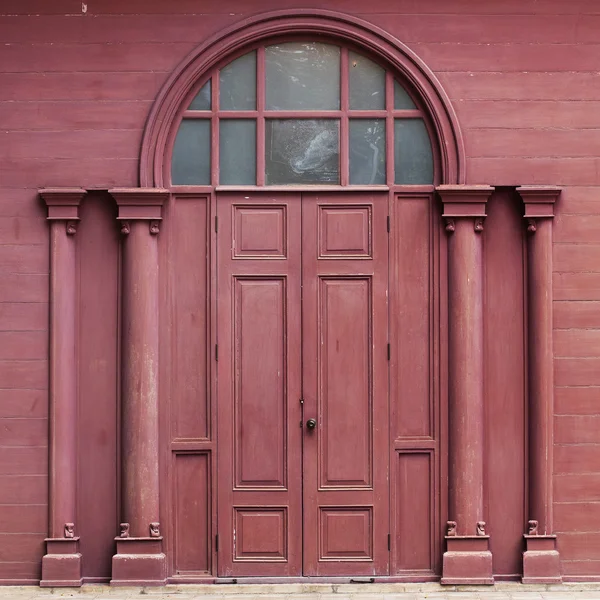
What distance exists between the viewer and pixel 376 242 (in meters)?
6.64

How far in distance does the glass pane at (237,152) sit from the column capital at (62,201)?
1032 millimetres

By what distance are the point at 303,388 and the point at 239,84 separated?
7.44ft

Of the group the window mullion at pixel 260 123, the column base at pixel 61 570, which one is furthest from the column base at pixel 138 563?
the window mullion at pixel 260 123

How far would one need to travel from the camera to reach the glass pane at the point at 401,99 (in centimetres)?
670

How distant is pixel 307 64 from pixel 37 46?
6.44 feet

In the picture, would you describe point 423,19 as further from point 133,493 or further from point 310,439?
point 133,493

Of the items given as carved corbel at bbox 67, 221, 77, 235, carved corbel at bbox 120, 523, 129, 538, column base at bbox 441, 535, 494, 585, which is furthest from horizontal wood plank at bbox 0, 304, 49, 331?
column base at bbox 441, 535, 494, 585

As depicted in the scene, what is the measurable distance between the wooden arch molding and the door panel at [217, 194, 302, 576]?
0.69 m

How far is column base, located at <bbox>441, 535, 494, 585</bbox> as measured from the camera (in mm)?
6484

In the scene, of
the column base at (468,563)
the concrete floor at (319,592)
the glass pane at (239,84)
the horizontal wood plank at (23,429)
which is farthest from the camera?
the glass pane at (239,84)

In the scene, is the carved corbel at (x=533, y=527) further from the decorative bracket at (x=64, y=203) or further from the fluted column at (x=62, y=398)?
the decorative bracket at (x=64, y=203)

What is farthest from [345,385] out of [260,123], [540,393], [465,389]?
[260,123]

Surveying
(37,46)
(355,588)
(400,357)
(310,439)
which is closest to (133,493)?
(310,439)

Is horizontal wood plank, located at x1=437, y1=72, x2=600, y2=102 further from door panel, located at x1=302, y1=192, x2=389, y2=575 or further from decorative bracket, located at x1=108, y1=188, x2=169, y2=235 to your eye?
decorative bracket, located at x1=108, y1=188, x2=169, y2=235
